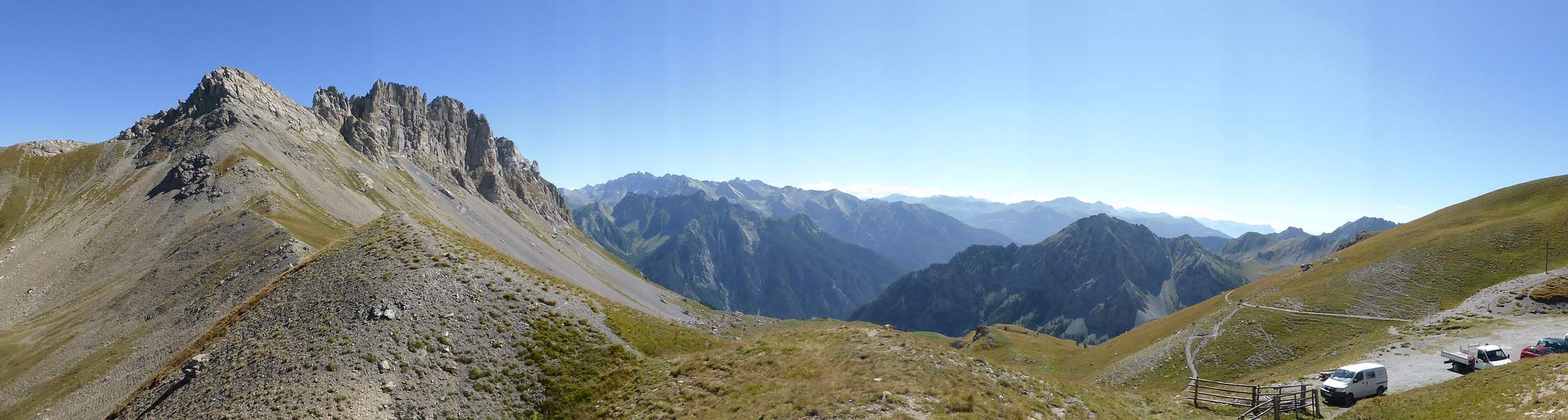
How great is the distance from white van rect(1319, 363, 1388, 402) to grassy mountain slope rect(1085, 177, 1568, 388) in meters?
13.8

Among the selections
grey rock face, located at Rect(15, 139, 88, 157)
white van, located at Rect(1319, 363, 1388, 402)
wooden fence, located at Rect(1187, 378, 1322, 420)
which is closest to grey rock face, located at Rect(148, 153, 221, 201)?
grey rock face, located at Rect(15, 139, 88, 157)

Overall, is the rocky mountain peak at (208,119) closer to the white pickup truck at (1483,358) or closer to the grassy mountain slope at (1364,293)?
the grassy mountain slope at (1364,293)

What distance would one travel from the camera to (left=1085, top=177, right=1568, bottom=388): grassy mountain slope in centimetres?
6644

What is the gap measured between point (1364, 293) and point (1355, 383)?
56865 millimetres

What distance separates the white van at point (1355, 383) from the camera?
1417 inches

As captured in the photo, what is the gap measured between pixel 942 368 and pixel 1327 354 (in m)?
59.4

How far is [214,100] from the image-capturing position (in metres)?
188

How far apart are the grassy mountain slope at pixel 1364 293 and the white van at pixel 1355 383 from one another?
13849 millimetres

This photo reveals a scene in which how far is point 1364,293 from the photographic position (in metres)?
76.2

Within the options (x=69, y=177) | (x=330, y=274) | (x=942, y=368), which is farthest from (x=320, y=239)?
(x=69, y=177)

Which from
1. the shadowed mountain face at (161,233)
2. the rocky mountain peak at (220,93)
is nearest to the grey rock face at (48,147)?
the shadowed mountain face at (161,233)

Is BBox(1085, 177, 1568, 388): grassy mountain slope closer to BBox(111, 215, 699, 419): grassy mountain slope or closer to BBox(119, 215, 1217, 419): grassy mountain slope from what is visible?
BBox(119, 215, 1217, 419): grassy mountain slope

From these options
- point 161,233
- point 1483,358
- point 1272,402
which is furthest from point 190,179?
point 1483,358

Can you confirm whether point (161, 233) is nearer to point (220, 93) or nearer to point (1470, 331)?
point (220, 93)
